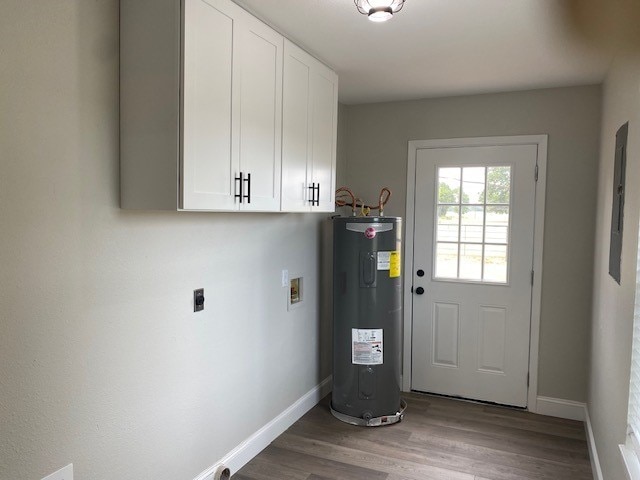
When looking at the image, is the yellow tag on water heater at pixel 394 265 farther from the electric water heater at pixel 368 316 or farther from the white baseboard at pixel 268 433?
the white baseboard at pixel 268 433

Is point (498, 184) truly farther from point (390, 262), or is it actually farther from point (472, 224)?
point (390, 262)

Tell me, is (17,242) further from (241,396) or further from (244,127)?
(241,396)

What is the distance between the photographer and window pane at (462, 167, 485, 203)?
12.2ft

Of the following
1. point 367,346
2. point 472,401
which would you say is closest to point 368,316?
point 367,346

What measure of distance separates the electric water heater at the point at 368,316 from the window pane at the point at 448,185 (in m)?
0.68

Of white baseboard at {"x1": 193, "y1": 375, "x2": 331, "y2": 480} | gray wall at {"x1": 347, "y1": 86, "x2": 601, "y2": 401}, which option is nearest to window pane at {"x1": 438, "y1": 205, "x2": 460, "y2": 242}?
gray wall at {"x1": 347, "y1": 86, "x2": 601, "y2": 401}

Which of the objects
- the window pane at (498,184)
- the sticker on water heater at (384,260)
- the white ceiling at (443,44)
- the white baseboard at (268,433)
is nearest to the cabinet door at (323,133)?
the white ceiling at (443,44)

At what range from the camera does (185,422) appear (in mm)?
2354

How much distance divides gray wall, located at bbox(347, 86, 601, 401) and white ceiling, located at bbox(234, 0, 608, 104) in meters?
0.14

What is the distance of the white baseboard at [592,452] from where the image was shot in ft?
8.65

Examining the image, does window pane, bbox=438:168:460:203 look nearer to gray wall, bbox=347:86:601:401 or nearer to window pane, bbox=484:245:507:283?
gray wall, bbox=347:86:601:401

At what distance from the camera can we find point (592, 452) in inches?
114

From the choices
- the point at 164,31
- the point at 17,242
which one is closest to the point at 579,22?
the point at 164,31

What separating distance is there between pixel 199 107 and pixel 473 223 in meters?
2.52
